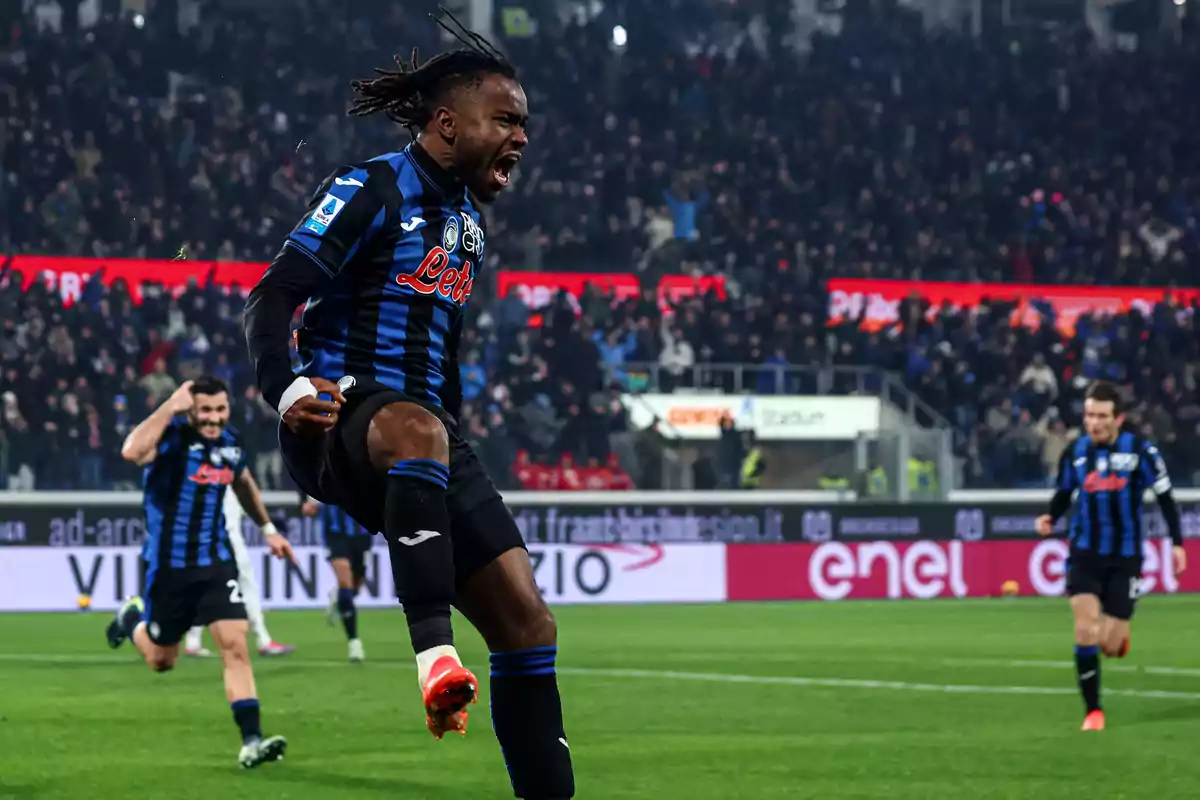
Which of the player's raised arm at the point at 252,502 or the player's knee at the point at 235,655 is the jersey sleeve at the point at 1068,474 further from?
the player's knee at the point at 235,655

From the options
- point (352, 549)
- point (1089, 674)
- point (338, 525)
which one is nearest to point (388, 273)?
point (1089, 674)

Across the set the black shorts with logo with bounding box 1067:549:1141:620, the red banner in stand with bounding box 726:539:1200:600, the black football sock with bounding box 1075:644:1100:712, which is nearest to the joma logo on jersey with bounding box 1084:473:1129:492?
the black shorts with logo with bounding box 1067:549:1141:620

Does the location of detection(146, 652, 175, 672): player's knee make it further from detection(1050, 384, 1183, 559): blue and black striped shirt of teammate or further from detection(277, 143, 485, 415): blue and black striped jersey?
detection(277, 143, 485, 415): blue and black striped jersey

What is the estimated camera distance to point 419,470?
4.41 m

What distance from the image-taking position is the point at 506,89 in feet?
16.0

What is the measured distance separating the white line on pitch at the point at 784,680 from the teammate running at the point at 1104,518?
5.78ft

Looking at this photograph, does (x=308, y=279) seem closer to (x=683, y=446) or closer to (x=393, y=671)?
(x=393, y=671)

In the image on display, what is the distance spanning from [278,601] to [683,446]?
213 inches

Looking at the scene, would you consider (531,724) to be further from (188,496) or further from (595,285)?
(595,285)

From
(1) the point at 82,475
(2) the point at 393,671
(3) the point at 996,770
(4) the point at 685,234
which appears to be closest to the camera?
(3) the point at 996,770

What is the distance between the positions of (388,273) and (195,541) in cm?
518

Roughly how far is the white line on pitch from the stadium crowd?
6.54 m

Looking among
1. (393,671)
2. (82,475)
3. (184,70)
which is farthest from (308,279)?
(184,70)

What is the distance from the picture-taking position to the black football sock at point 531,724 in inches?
183
